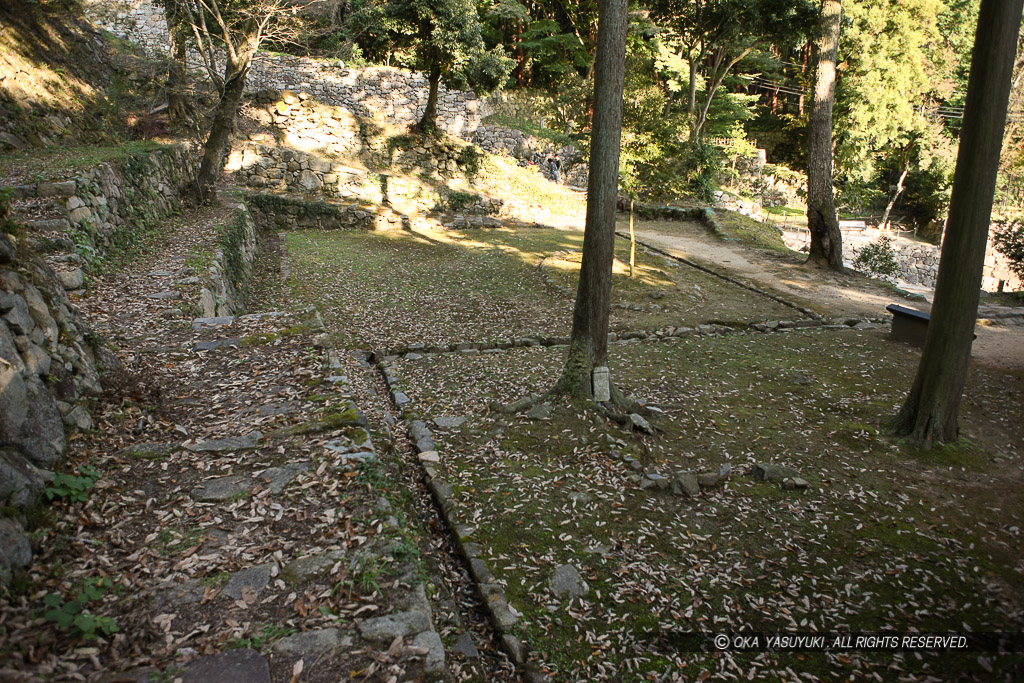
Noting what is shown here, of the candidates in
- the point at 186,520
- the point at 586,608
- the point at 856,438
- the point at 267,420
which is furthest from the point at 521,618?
the point at 856,438

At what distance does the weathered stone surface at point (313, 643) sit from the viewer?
251 centimetres

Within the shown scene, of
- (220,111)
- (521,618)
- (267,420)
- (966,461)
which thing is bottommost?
(521,618)

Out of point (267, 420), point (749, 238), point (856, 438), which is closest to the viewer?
point (267, 420)

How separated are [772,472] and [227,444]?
4.34m

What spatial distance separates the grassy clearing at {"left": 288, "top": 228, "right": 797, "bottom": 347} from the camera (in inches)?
363

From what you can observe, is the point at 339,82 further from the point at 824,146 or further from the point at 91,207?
the point at 824,146

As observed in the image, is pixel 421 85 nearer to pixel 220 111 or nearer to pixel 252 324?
pixel 220 111

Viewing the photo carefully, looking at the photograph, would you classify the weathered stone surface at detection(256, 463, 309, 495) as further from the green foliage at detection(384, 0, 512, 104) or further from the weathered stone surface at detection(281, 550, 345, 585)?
the green foliage at detection(384, 0, 512, 104)

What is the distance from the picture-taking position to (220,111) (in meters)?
12.3

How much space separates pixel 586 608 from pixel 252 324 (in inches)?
180

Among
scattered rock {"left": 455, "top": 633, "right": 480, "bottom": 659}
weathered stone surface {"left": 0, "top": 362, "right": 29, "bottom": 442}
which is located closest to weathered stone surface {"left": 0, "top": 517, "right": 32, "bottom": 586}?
weathered stone surface {"left": 0, "top": 362, "right": 29, "bottom": 442}

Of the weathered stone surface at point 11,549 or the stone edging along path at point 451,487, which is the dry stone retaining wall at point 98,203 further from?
the weathered stone surface at point 11,549

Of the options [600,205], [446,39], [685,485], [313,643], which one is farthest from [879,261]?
[313,643]

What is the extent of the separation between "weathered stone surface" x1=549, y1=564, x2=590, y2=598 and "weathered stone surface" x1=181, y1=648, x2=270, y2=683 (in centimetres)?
191
